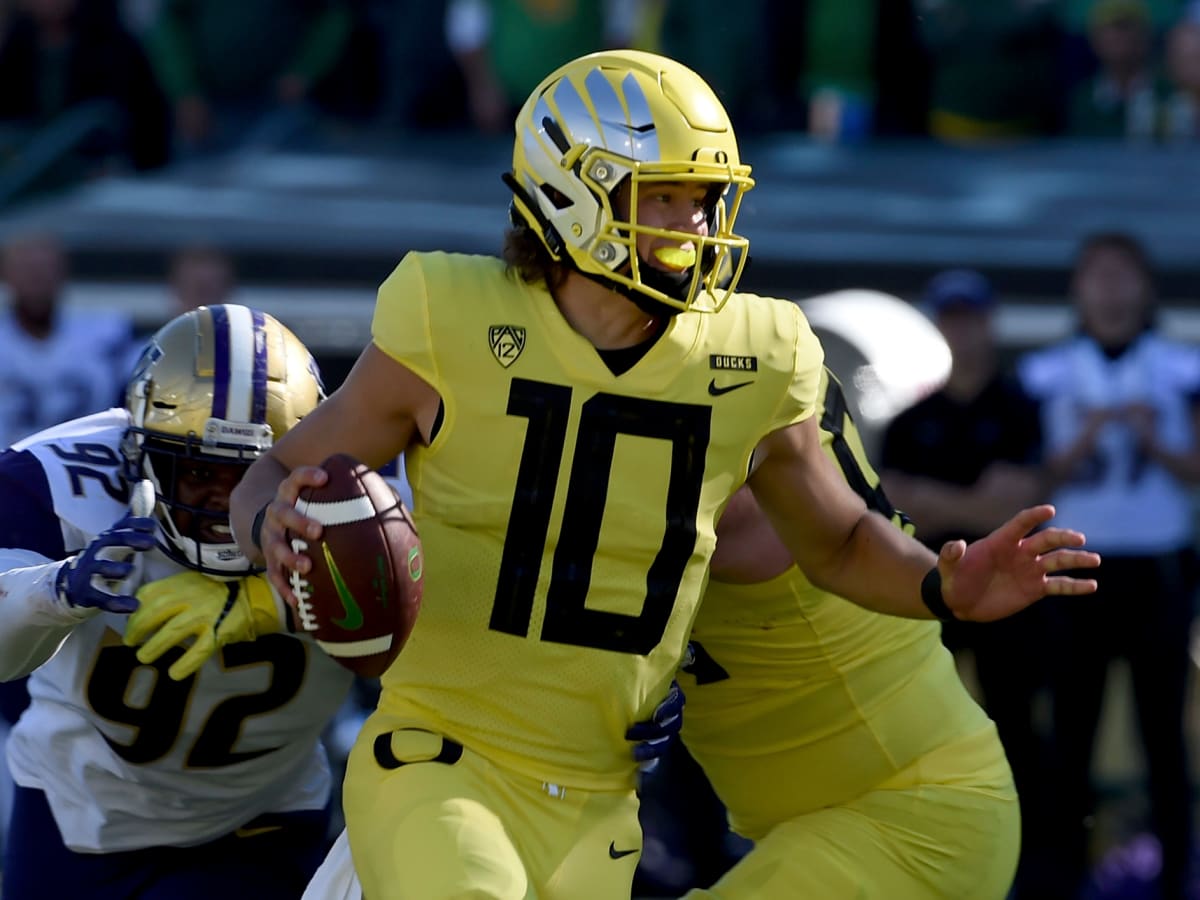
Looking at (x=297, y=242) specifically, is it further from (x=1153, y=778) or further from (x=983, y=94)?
(x=1153, y=778)

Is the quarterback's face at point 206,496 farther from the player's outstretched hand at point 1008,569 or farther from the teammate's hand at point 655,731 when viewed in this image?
the player's outstretched hand at point 1008,569

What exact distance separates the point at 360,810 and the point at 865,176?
6638mm

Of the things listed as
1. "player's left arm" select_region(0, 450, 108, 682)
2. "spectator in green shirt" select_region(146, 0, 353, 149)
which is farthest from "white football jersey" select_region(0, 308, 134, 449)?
"player's left arm" select_region(0, 450, 108, 682)

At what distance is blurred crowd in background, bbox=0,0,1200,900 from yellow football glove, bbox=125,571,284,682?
89 centimetres

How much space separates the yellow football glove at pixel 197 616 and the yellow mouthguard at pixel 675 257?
2.70 feet

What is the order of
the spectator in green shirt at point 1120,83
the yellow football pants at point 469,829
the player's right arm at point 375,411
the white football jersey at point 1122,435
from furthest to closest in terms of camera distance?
the spectator in green shirt at point 1120,83, the white football jersey at point 1122,435, the player's right arm at point 375,411, the yellow football pants at point 469,829

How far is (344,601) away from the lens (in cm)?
268

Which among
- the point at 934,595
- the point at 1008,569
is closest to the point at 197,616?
the point at 934,595

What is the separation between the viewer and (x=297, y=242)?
8586 mm

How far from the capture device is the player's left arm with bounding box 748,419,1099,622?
3.04m

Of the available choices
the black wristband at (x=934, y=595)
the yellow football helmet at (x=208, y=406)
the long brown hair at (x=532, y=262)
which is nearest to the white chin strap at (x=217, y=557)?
the yellow football helmet at (x=208, y=406)

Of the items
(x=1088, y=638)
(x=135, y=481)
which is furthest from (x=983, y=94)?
(x=135, y=481)

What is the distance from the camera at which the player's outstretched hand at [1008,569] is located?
302 cm

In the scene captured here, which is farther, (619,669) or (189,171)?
(189,171)
